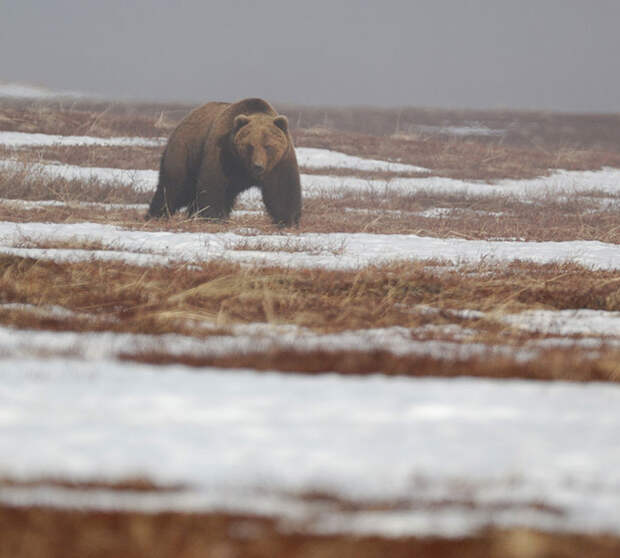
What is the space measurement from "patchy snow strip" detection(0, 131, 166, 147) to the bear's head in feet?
Answer: 39.1

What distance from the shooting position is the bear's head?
1255cm

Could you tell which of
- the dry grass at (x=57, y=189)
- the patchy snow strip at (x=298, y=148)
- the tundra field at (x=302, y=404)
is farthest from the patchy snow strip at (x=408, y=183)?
the tundra field at (x=302, y=404)

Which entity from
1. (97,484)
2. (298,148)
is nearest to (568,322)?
(97,484)

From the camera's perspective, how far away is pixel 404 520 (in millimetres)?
1852

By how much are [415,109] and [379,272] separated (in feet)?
142

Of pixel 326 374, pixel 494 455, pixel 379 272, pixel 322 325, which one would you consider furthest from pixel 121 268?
pixel 494 455

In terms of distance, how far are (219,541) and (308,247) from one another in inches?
325

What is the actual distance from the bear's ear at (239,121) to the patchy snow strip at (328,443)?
9659 mm

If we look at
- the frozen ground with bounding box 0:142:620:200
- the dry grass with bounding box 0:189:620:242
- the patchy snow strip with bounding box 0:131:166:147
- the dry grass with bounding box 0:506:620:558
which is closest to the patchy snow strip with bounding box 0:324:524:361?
the dry grass with bounding box 0:506:620:558

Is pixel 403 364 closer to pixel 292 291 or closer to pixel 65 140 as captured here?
pixel 292 291

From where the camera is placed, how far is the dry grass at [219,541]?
1681 mm

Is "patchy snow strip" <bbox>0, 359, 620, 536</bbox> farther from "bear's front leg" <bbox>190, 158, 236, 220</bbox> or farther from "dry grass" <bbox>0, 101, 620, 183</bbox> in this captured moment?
"dry grass" <bbox>0, 101, 620, 183</bbox>

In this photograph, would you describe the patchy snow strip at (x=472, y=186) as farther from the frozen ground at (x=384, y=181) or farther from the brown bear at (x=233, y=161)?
the brown bear at (x=233, y=161)

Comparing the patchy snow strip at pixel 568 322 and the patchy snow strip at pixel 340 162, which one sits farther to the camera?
the patchy snow strip at pixel 340 162
